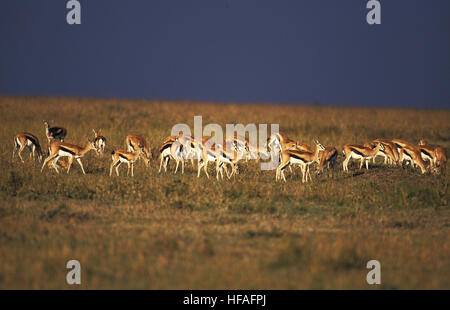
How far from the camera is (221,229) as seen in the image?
10258 mm

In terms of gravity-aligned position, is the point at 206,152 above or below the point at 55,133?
below

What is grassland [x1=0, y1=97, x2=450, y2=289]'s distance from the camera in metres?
7.68

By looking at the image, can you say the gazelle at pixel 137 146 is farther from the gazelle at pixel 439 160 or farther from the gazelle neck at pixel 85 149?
the gazelle at pixel 439 160

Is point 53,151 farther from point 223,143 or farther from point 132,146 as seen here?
point 223,143

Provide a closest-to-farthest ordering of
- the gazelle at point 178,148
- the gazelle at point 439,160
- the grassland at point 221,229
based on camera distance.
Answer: the grassland at point 221,229 → the gazelle at point 178,148 → the gazelle at point 439,160

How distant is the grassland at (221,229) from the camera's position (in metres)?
7.68

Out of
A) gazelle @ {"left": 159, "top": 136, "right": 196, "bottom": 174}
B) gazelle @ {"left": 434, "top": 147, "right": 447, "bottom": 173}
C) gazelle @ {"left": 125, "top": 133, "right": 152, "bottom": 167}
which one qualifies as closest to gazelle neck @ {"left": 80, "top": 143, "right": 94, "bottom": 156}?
gazelle @ {"left": 125, "top": 133, "right": 152, "bottom": 167}

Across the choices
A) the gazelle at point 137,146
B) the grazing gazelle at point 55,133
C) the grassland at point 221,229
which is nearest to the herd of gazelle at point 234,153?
the gazelle at point 137,146

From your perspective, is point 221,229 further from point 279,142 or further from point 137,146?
point 279,142

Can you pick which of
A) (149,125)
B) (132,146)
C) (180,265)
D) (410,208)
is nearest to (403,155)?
(410,208)

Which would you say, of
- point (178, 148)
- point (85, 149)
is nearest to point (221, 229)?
point (178, 148)

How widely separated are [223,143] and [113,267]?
8.59 meters

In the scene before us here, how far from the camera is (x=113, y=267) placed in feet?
25.9

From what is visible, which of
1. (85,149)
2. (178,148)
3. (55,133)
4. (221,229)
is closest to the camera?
(221,229)
